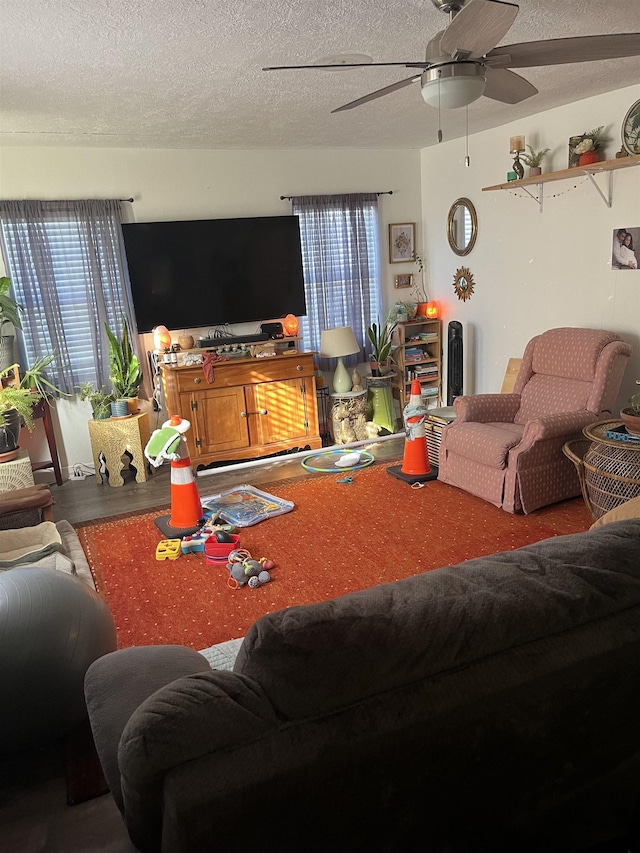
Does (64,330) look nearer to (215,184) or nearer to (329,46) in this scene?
(215,184)

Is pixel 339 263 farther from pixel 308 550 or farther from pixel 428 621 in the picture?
pixel 428 621

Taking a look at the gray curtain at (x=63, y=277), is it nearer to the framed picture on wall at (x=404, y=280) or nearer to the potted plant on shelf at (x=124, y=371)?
the potted plant on shelf at (x=124, y=371)

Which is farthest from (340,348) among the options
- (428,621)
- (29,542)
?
(428,621)

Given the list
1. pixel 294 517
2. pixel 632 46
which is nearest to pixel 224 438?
pixel 294 517

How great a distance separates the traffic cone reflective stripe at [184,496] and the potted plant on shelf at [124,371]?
4.22 feet

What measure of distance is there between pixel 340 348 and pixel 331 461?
1.01m

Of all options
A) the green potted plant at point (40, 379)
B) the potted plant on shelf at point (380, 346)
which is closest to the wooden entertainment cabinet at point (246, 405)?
the potted plant on shelf at point (380, 346)

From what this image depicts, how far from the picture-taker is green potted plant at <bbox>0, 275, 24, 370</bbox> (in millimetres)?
4164

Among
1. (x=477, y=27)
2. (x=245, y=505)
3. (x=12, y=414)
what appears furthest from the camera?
(x=12, y=414)

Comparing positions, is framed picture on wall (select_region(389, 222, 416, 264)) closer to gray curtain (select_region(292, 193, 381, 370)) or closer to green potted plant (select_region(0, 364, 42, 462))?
gray curtain (select_region(292, 193, 381, 370))

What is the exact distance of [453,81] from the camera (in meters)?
2.14

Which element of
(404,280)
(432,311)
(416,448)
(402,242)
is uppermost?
(402,242)

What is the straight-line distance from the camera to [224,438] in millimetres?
4953

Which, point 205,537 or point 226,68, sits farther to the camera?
point 205,537
